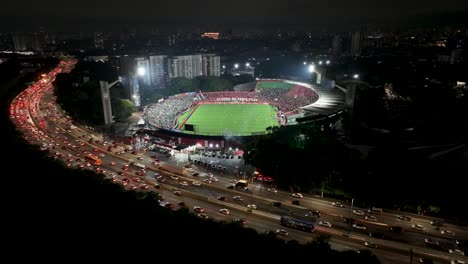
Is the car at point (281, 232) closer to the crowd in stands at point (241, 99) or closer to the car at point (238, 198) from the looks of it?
the car at point (238, 198)

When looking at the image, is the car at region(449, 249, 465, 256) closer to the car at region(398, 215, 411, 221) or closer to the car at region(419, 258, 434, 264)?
the car at region(419, 258, 434, 264)

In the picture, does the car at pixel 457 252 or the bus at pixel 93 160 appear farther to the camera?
the bus at pixel 93 160

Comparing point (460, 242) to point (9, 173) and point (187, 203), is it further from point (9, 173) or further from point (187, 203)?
point (9, 173)

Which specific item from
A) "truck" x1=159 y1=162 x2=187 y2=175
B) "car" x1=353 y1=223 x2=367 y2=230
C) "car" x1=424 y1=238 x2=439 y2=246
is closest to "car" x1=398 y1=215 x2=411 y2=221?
"car" x1=424 y1=238 x2=439 y2=246

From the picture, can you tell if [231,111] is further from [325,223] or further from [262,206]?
[325,223]

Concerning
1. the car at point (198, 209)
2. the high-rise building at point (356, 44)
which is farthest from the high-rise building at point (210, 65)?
the car at point (198, 209)

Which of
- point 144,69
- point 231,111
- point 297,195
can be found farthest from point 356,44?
point 297,195

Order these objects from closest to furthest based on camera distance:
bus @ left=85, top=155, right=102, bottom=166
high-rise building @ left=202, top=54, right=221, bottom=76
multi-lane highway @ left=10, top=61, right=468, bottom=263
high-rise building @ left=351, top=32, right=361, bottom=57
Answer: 1. multi-lane highway @ left=10, top=61, right=468, bottom=263
2. bus @ left=85, top=155, right=102, bottom=166
3. high-rise building @ left=202, top=54, right=221, bottom=76
4. high-rise building @ left=351, top=32, right=361, bottom=57
